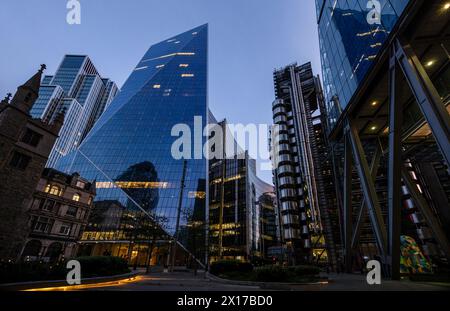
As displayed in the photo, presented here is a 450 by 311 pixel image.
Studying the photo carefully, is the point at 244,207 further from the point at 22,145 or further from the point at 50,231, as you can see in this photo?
the point at 22,145

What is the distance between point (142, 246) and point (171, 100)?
55.7m

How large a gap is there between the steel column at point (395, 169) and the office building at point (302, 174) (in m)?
34.9

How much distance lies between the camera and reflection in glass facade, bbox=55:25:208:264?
55.7 metres

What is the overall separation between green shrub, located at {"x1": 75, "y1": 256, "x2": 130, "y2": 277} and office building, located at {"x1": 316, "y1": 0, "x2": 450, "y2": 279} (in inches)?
763

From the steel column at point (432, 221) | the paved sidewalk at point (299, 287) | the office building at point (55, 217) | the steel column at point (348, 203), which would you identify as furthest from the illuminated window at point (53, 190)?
the steel column at point (432, 221)

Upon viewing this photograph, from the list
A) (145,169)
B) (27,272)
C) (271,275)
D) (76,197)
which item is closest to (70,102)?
(145,169)

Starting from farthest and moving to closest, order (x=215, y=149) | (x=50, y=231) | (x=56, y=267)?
1. (x=215, y=149)
2. (x=50, y=231)
3. (x=56, y=267)

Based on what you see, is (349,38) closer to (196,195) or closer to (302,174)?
(302,174)

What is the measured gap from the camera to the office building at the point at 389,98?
1199cm

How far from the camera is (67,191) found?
44.4 meters

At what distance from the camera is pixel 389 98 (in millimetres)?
14336

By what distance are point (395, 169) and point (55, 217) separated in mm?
51739

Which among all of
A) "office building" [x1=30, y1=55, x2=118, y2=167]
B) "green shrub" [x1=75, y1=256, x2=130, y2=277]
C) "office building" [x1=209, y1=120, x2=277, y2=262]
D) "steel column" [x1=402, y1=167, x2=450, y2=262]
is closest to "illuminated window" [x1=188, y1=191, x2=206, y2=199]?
"office building" [x1=209, y1=120, x2=277, y2=262]
